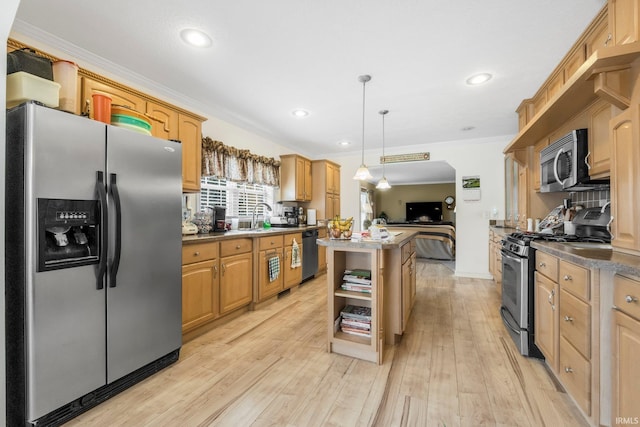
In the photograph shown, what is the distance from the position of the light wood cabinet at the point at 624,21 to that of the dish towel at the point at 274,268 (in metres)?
3.37

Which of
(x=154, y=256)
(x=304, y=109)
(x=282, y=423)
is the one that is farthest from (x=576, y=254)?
(x=304, y=109)

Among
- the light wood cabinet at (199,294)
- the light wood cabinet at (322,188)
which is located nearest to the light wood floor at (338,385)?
the light wood cabinet at (199,294)

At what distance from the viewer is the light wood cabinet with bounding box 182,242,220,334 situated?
2.33 m

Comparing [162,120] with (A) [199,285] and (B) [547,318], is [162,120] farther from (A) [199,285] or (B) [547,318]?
(B) [547,318]

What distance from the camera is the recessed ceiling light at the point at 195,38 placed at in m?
2.06

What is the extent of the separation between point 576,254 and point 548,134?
2166 millimetres

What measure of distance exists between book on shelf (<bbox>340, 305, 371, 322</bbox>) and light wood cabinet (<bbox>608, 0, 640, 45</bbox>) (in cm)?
234

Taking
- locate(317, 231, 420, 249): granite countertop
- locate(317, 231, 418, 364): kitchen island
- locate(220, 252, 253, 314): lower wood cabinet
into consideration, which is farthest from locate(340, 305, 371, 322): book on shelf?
locate(220, 252, 253, 314): lower wood cabinet

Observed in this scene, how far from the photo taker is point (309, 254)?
4523 millimetres

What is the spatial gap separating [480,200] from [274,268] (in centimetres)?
389

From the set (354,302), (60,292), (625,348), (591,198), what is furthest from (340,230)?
(591,198)

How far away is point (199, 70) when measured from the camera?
8.60ft

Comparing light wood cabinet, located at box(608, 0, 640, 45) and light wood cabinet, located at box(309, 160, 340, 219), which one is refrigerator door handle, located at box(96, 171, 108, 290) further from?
light wood cabinet, located at box(309, 160, 340, 219)

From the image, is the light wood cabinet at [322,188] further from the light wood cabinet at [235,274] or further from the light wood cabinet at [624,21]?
the light wood cabinet at [624,21]
